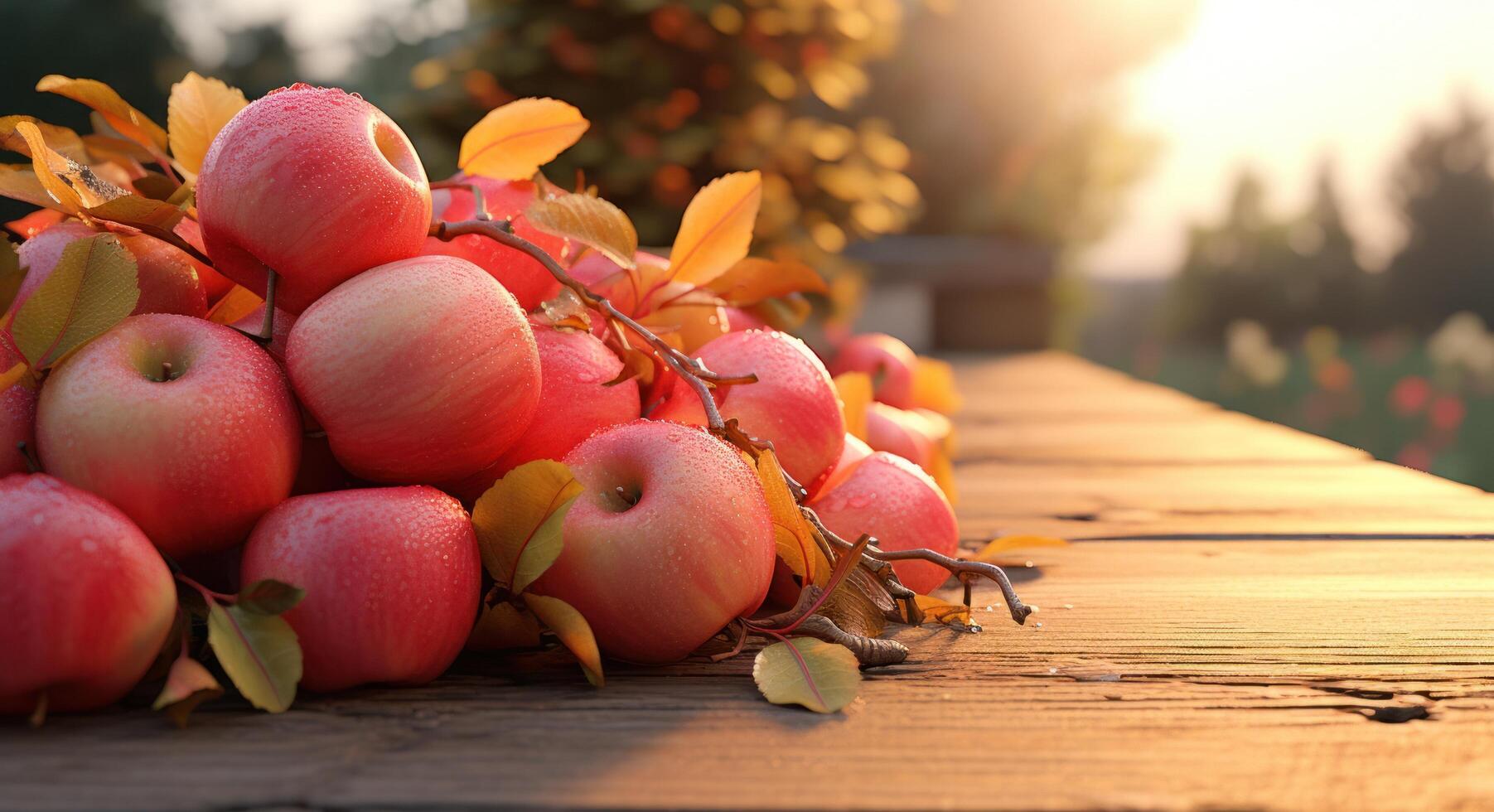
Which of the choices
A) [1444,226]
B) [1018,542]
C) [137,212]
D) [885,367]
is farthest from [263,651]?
[1444,226]

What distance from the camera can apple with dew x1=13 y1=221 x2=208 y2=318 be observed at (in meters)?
0.56

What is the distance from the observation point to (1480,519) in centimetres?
92

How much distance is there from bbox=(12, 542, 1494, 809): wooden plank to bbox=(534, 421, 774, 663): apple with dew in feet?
0.09

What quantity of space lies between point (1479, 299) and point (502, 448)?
45.5 ft

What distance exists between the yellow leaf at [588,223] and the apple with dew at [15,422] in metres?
0.24

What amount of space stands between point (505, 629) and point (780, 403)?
0.20m

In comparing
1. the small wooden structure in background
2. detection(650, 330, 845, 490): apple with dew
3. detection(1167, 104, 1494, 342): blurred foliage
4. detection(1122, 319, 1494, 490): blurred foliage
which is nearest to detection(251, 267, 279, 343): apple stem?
detection(650, 330, 845, 490): apple with dew

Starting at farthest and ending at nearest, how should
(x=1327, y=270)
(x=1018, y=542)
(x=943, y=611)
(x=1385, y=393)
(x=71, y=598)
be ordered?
(x=1327, y=270), (x=1385, y=393), (x=1018, y=542), (x=943, y=611), (x=71, y=598)

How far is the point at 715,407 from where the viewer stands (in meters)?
0.60

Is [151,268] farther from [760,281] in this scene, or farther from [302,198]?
[760,281]

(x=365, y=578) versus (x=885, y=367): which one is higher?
(x=885, y=367)

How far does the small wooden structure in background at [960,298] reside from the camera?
154 inches

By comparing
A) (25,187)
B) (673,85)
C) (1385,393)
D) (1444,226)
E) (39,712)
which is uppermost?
(1444,226)

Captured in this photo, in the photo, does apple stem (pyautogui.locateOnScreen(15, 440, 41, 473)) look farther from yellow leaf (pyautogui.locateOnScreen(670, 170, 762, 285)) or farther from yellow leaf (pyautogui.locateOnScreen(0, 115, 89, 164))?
yellow leaf (pyautogui.locateOnScreen(670, 170, 762, 285))
